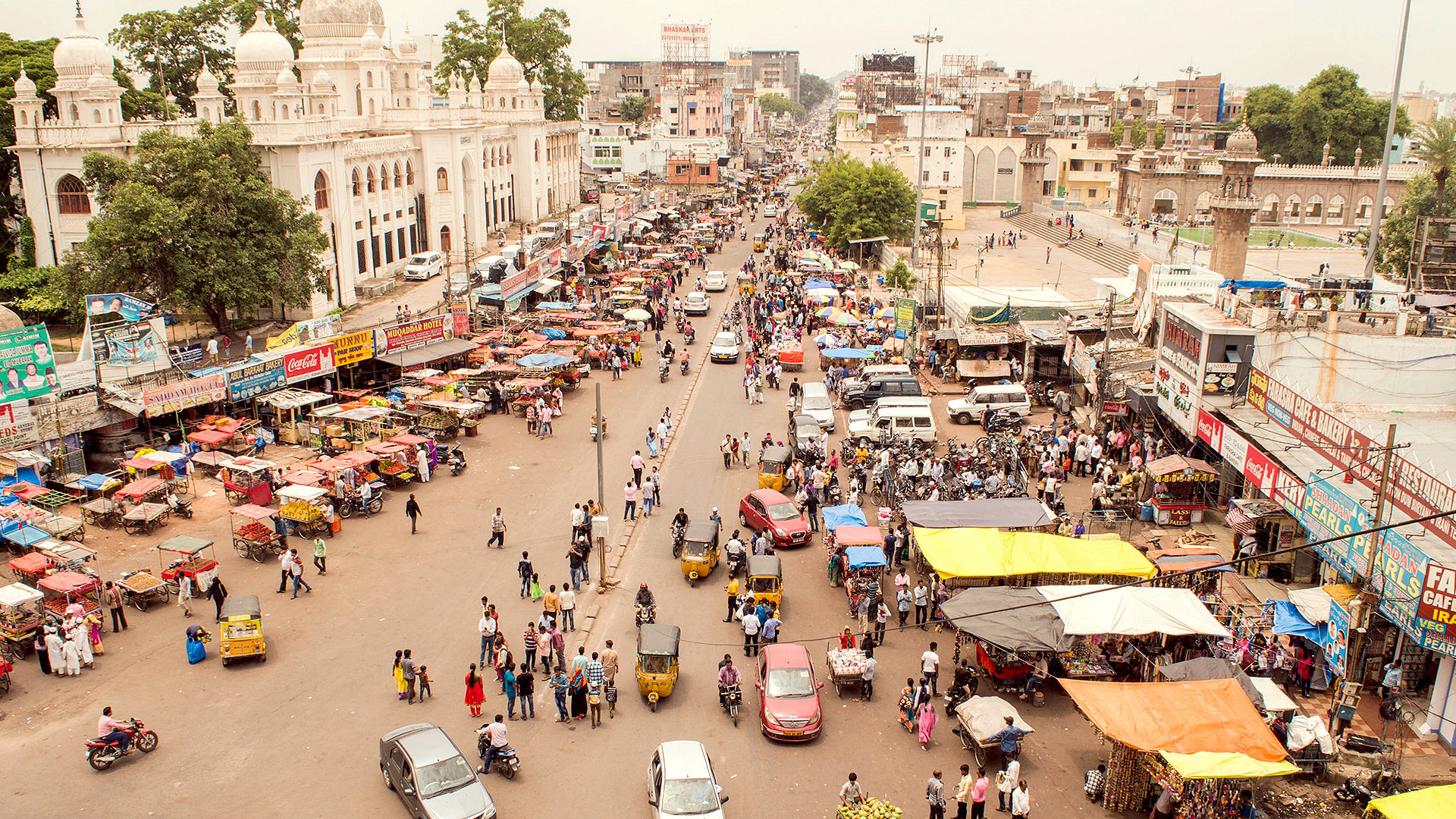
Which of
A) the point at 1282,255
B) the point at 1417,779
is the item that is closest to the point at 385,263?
the point at 1417,779

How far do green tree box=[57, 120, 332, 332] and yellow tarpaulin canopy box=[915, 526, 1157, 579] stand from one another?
83.0ft

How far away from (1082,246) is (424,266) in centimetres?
4199

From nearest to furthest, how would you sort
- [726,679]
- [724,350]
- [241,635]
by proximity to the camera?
1. [726,679]
2. [241,635]
3. [724,350]

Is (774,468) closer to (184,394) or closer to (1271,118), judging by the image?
(184,394)

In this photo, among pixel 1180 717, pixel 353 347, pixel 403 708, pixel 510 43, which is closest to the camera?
pixel 1180 717

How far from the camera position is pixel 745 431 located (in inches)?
1140

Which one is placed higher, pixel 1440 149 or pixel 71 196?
pixel 1440 149

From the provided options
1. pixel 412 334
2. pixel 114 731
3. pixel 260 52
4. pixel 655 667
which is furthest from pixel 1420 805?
pixel 260 52

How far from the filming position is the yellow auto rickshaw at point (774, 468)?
78.9 ft

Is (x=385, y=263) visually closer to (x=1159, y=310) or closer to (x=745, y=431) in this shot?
(x=745, y=431)

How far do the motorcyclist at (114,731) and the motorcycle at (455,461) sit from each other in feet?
40.8

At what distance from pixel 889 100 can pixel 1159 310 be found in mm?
118430

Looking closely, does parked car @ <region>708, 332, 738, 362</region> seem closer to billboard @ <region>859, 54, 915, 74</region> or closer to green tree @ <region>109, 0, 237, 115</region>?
green tree @ <region>109, 0, 237, 115</region>

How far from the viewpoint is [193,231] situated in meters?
32.3
